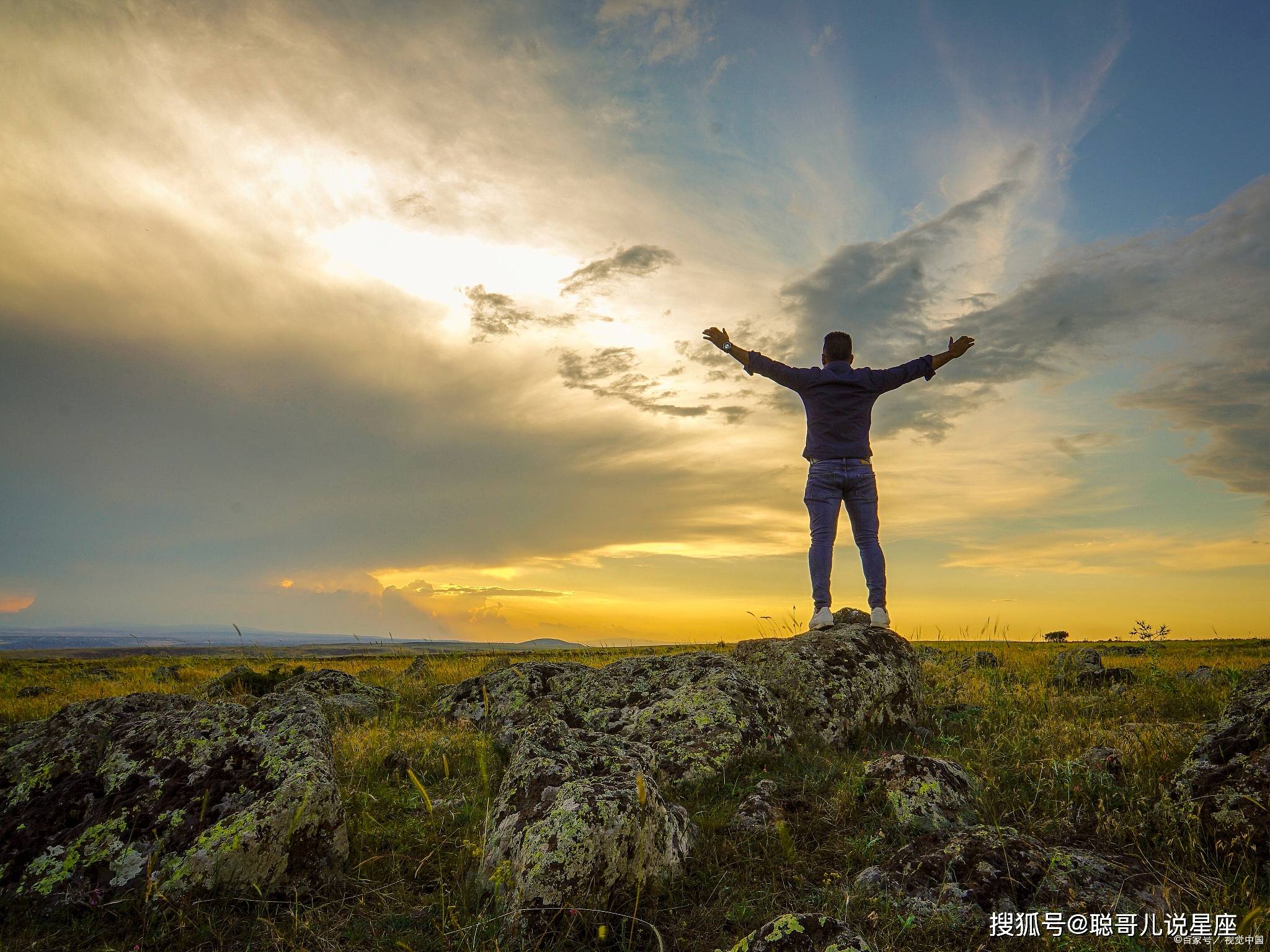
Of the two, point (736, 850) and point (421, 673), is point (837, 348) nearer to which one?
point (736, 850)

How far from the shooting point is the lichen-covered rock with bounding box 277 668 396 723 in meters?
10.1

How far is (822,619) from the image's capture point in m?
9.97

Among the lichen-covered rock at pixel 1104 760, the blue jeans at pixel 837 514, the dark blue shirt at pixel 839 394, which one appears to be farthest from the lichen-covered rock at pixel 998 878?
the dark blue shirt at pixel 839 394

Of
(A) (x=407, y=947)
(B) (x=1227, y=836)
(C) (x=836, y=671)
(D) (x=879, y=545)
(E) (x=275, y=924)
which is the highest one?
(D) (x=879, y=545)

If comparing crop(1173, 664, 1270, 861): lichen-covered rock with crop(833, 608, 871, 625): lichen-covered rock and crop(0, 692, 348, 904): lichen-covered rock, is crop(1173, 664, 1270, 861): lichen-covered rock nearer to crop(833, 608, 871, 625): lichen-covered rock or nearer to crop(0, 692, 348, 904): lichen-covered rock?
crop(833, 608, 871, 625): lichen-covered rock

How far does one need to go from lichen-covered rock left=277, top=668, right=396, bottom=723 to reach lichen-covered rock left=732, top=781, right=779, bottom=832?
253 inches

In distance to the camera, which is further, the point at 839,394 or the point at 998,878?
the point at 839,394

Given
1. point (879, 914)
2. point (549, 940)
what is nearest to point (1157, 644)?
point (879, 914)

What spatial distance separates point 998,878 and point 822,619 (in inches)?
239

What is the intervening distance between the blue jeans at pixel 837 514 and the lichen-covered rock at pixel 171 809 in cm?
699

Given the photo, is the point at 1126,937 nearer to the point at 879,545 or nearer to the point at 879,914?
the point at 879,914

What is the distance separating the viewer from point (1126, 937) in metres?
3.45

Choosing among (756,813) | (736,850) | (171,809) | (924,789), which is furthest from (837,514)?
(171,809)

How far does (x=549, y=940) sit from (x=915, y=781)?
124 inches
